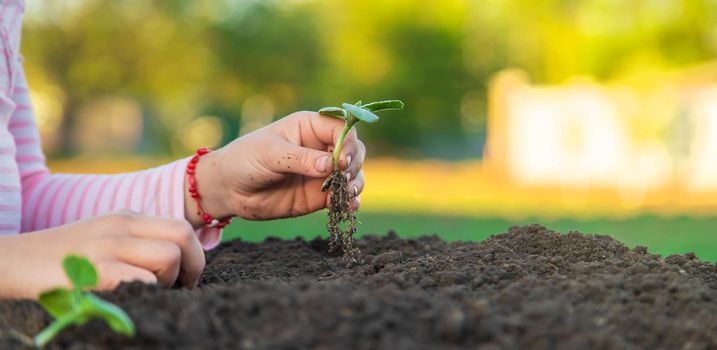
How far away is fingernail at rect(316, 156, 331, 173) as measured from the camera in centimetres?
144

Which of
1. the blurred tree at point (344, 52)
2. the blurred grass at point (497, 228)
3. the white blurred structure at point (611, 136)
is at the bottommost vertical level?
the blurred grass at point (497, 228)

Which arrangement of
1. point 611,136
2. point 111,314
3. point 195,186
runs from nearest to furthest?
point 111,314
point 195,186
point 611,136

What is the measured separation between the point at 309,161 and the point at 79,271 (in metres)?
0.64

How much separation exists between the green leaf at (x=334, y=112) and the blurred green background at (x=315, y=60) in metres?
12.7

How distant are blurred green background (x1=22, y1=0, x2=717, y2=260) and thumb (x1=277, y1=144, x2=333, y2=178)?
41.8 ft

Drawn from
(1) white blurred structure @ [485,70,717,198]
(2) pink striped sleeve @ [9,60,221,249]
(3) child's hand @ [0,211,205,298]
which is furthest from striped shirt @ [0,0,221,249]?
(1) white blurred structure @ [485,70,717,198]

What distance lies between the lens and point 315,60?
65.1ft

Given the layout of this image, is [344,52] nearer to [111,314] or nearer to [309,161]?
[309,161]

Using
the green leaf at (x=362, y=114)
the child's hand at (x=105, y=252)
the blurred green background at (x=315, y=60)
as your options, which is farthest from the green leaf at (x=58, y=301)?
the blurred green background at (x=315, y=60)

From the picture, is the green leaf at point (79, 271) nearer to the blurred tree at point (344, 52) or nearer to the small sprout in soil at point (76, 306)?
the small sprout in soil at point (76, 306)

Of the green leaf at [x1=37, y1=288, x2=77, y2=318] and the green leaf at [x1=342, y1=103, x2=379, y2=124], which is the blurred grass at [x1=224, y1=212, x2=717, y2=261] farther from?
the green leaf at [x1=37, y1=288, x2=77, y2=318]

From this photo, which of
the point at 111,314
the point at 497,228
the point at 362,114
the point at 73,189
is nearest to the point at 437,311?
Result: the point at 111,314

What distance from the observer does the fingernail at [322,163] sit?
144 centimetres

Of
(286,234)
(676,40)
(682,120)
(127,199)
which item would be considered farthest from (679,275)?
(676,40)
